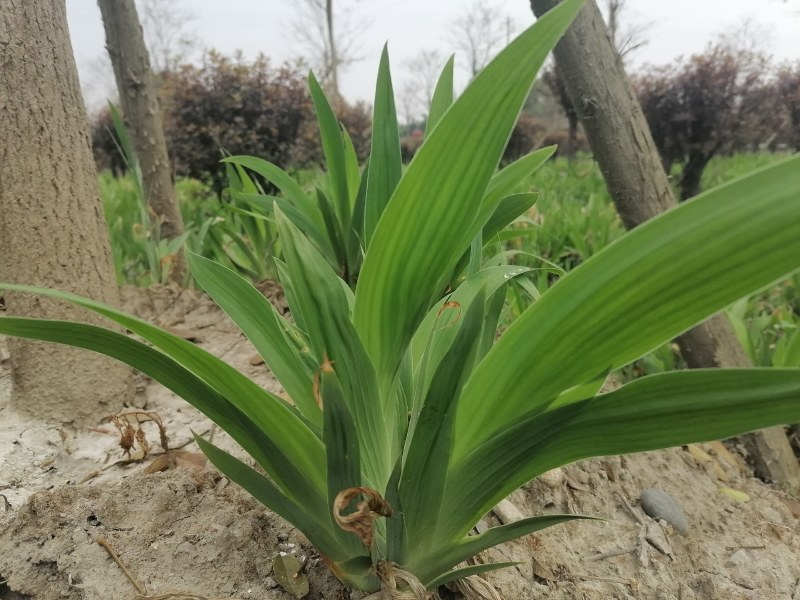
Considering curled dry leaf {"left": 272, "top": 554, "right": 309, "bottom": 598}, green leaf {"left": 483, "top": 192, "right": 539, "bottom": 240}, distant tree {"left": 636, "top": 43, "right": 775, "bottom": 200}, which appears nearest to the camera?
curled dry leaf {"left": 272, "top": 554, "right": 309, "bottom": 598}

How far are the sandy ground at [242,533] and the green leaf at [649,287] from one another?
1.26ft

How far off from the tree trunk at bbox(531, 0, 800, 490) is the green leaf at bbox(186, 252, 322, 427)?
1017 millimetres

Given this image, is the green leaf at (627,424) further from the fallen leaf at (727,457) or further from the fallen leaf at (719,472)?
the fallen leaf at (727,457)

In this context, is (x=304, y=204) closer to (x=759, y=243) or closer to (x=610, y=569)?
(x=610, y=569)

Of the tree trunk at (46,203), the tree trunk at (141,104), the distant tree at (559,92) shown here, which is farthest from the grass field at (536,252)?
the distant tree at (559,92)

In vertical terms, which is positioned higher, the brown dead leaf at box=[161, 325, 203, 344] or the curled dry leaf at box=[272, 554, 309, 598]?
the brown dead leaf at box=[161, 325, 203, 344]

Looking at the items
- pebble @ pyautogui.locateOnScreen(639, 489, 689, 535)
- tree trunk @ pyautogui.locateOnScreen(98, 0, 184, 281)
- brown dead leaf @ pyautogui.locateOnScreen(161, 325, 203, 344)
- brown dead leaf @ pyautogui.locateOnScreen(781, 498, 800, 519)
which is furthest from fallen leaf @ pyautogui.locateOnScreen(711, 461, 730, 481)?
tree trunk @ pyautogui.locateOnScreen(98, 0, 184, 281)

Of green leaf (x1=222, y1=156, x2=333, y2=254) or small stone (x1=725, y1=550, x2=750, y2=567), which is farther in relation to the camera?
green leaf (x1=222, y1=156, x2=333, y2=254)

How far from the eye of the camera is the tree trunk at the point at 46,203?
3.87ft

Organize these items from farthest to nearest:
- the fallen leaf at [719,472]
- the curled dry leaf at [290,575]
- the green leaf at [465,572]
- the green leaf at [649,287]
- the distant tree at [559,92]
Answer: the distant tree at [559,92], the fallen leaf at [719,472], the curled dry leaf at [290,575], the green leaf at [465,572], the green leaf at [649,287]

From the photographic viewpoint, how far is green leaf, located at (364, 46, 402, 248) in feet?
3.40

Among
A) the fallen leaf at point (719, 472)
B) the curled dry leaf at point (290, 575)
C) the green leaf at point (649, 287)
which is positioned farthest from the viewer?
the fallen leaf at point (719, 472)

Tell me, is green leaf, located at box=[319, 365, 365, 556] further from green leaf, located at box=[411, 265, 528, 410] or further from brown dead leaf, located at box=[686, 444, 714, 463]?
brown dead leaf, located at box=[686, 444, 714, 463]

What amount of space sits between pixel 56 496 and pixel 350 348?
0.68 meters
